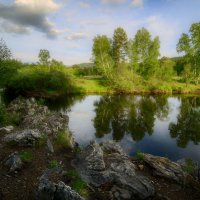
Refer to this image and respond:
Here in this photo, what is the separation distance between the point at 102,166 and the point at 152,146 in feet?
35.8

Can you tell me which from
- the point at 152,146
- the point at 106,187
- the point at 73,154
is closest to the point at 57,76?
the point at 152,146

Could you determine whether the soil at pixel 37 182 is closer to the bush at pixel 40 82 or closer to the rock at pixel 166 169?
the rock at pixel 166 169

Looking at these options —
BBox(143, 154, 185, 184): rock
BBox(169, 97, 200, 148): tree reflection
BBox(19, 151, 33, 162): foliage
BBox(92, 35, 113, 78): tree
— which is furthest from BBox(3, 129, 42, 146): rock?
BBox(92, 35, 113, 78): tree

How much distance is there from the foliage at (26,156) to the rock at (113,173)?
2.53m

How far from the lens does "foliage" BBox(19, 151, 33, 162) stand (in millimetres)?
11938

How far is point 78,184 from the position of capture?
9.90 m

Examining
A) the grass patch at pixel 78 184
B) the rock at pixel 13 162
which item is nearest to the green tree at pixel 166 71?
the grass patch at pixel 78 184

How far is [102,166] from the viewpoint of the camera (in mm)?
11703

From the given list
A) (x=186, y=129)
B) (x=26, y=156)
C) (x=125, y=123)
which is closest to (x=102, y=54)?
(x=125, y=123)

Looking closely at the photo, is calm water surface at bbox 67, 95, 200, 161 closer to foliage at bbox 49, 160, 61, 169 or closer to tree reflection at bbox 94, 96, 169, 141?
tree reflection at bbox 94, 96, 169, 141

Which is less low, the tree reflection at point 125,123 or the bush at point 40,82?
the bush at point 40,82

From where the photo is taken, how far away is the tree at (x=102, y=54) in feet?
270

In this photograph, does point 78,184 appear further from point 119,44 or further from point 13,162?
point 119,44

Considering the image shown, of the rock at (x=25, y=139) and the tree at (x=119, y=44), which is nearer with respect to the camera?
the rock at (x=25, y=139)
